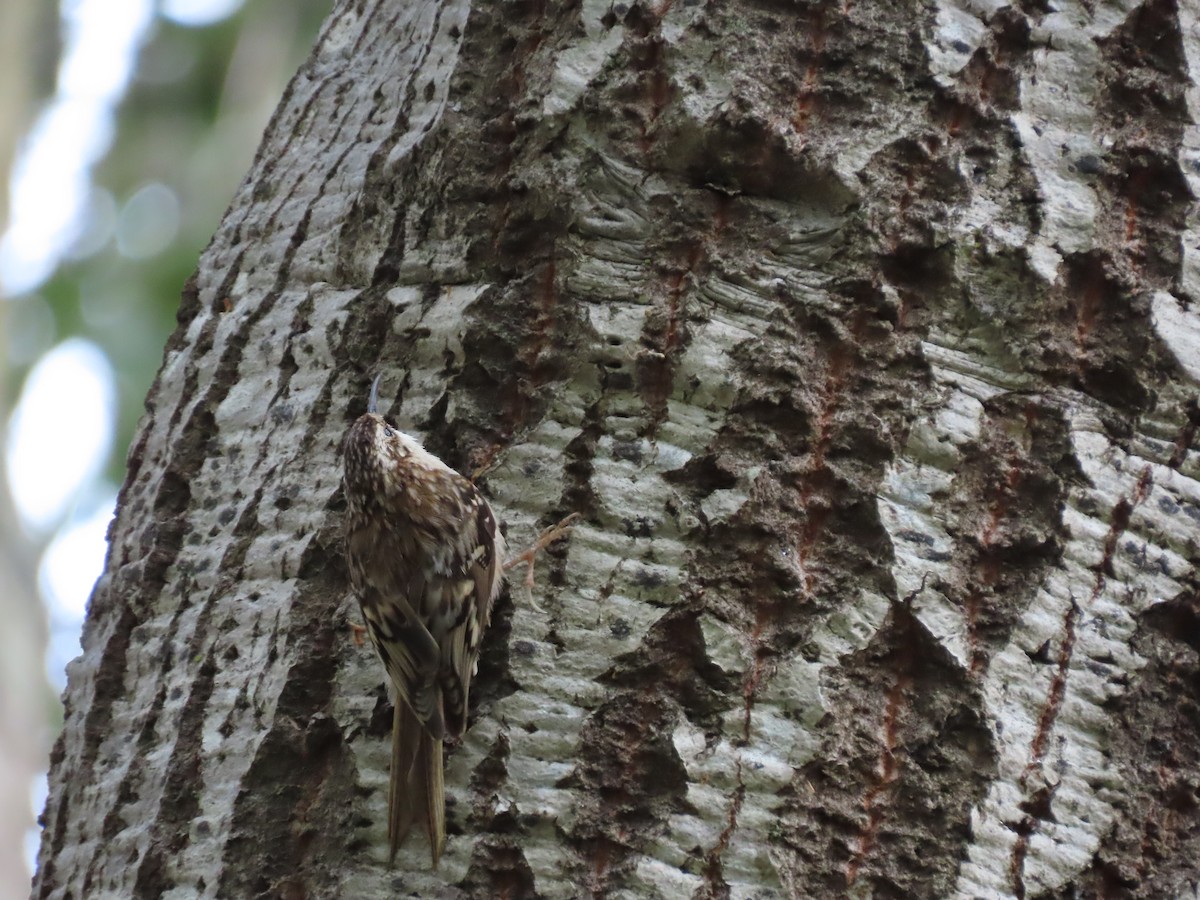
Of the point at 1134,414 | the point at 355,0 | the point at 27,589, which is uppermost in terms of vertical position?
the point at 355,0

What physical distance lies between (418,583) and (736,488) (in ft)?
2.72

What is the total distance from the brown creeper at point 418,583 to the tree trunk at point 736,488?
4 centimetres

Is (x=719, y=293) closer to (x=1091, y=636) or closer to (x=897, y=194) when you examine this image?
(x=897, y=194)

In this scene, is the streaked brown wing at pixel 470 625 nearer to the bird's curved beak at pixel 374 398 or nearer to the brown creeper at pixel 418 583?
the brown creeper at pixel 418 583

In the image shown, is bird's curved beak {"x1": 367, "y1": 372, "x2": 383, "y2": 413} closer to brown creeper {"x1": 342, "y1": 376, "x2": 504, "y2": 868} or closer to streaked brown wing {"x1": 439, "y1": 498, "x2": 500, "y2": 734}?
brown creeper {"x1": 342, "y1": 376, "x2": 504, "y2": 868}

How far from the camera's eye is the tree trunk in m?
1.76

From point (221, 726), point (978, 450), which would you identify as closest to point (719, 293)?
point (978, 450)

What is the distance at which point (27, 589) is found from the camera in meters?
8.14

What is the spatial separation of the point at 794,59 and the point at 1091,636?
987mm

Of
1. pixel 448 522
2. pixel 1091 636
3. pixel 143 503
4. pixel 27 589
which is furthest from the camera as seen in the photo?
pixel 27 589

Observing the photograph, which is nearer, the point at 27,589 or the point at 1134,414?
the point at 1134,414

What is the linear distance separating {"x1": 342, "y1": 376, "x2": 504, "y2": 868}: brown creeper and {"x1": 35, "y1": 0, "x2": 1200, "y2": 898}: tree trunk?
0.04 m

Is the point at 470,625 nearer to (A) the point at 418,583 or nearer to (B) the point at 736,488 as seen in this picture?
(A) the point at 418,583

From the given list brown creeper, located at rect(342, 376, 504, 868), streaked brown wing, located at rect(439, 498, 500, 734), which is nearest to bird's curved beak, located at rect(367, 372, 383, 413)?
brown creeper, located at rect(342, 376, 504, 868)
